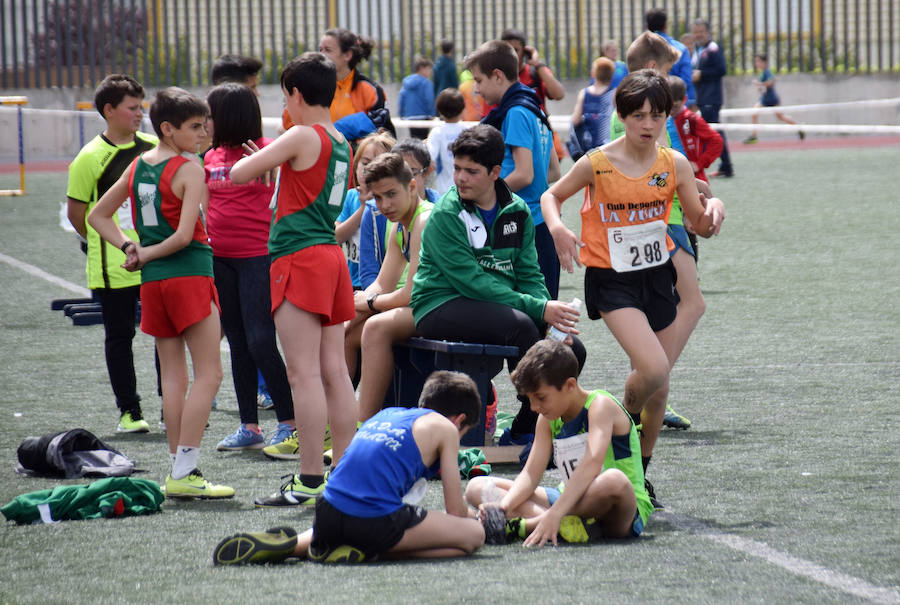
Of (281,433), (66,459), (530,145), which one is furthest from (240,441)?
(530,145)

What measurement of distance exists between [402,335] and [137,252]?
1.23 m

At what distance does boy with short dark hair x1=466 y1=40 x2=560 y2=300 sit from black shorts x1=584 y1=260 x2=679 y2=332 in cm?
139

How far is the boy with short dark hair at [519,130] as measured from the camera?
6922 mm

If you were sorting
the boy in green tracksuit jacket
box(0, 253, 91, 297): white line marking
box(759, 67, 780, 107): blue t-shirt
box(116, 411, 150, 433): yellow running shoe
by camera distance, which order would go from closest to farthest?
the boy in green tracksuit jacket, box(116, 411, 150, 433): yellow running shoe, box(0, 253, 91, 297): white line marking, box(759, 67, 780, 107): blue t-shirt

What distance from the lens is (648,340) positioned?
5305 millimetres

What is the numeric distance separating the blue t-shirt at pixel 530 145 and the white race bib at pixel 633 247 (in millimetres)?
1530

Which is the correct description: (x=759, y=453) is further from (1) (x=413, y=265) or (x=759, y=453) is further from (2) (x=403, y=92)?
(2) (x=403, y=92)

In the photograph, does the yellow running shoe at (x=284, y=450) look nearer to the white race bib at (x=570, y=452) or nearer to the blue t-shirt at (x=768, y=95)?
the white race bib at (x=570, y=452)

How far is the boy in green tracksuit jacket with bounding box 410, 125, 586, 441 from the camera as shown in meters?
5.75

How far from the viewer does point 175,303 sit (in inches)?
219

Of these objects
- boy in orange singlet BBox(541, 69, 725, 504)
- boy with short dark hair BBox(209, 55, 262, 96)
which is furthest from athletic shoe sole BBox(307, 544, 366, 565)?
boy with short dark hair BBox(209, 55, 262, 96)

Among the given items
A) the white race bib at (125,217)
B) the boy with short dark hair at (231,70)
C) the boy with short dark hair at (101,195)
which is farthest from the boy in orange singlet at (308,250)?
the boy with short dark hair at (231,70)

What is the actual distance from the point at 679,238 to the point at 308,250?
6.41 ft

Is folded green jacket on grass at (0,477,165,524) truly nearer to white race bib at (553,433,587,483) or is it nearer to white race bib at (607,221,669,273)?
white race bib at (553,433,587,483)
